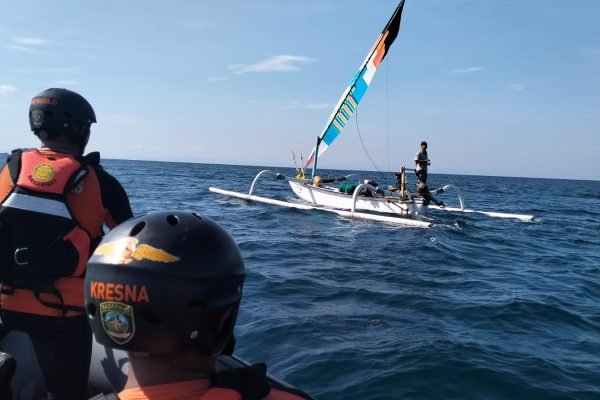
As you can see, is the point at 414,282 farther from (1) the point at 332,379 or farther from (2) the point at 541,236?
(2) the point at 541,236

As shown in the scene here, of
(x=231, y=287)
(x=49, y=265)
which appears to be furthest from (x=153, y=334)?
(x=49, y=265)

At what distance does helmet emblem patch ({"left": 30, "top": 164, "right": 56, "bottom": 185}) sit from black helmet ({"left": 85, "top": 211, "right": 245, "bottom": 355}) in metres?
1.05

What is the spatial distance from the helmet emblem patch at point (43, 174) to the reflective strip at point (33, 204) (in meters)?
0.09

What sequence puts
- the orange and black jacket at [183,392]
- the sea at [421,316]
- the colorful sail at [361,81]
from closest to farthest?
the orange and black jacket at [183,392]
the sea at [421,316]
the colorful sail at [361,81]

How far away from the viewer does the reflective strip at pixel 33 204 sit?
2.43 m

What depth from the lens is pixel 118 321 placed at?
5.08 ft

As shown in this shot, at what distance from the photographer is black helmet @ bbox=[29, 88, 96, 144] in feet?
8.78

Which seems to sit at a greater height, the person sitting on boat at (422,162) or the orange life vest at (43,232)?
the person sitting on boat at (422,162)

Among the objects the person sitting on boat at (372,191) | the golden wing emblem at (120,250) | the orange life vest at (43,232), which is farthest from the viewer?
the person sitting on boat at (372,191)

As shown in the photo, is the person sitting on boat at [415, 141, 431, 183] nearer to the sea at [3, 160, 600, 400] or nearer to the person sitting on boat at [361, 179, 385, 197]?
the person sitting on boat at [361, 179, 385, 197]

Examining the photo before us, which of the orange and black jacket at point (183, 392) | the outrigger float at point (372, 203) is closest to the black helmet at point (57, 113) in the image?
the orange and black jacket at point (183, 392)

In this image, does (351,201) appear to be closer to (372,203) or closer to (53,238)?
(372,203)

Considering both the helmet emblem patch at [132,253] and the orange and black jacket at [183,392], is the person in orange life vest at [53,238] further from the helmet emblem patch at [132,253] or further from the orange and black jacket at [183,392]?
the orange and black jacket at [183,392]

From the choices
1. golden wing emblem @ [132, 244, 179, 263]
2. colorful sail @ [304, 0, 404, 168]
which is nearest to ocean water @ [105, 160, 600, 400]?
golden wing emblem @ [132, 244, 179, 263]
